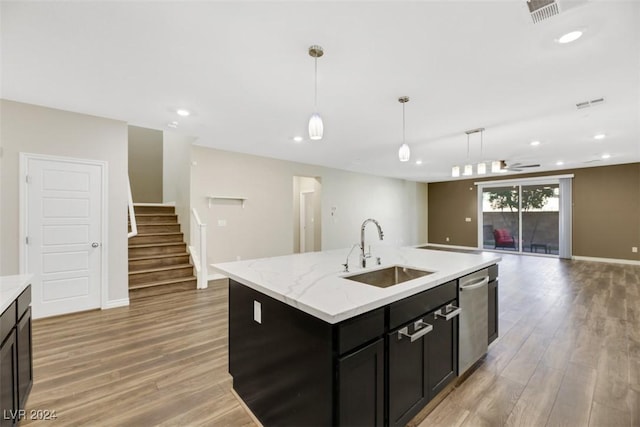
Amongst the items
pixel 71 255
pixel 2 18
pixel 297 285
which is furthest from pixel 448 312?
pixel 71 255

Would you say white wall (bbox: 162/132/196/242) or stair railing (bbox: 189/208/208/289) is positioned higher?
white wall (bbox: 162/132/196/242)

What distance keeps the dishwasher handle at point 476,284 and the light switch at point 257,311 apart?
1464 millimetres

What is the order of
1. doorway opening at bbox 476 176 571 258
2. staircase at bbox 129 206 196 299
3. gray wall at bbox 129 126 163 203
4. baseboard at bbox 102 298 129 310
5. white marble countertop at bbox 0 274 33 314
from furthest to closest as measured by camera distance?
1. doorway opening at bbox 476 176 571 258
2. gray wall at bbox 129 126 163 203
3. staircase at bbox 129 206 196 299
4. baseboard at bbox 102 298 129 310
5. white marble countertop at bbox 0 274 33 314

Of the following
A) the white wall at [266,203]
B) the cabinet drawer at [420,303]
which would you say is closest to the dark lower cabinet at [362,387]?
the cabinet drawer at [420,303]

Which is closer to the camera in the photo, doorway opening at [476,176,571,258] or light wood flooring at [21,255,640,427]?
light wood flooring at [21,255,640,427]

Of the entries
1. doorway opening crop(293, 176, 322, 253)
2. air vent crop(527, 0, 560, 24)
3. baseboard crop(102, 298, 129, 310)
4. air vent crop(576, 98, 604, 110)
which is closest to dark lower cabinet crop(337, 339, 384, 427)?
air vent crop(527, 0, 560, 24)

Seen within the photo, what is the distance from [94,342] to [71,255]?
1.38 m

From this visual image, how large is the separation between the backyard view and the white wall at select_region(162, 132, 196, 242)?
9248 millimetres

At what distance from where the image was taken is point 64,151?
137 inches

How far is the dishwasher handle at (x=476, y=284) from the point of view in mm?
2076

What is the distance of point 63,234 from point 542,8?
513cm

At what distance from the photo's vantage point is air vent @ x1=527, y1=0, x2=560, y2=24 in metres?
1.61

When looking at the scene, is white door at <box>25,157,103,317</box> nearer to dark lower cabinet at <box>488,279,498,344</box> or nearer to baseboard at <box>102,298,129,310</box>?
baseboard at <box>102,298,129,310</box>

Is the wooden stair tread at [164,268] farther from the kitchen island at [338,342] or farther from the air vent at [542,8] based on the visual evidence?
the air vent at [542,8]
